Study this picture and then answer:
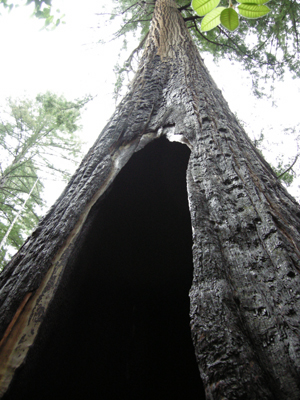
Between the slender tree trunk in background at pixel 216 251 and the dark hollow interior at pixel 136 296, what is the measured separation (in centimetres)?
18

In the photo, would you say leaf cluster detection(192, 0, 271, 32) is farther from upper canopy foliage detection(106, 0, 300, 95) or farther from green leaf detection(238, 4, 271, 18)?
upper canopy foliage detection(106, 0, 300, 95)

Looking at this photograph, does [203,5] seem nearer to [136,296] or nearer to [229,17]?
[229,17]

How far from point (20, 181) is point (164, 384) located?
8.87 m

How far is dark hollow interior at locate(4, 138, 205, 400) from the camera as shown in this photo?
4.93 ft

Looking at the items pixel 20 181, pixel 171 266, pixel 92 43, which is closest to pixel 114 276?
pixel 171 266

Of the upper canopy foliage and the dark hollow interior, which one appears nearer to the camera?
the dark hollow interior

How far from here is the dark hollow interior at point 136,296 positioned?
4.93 feet

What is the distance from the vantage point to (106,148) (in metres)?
1.61

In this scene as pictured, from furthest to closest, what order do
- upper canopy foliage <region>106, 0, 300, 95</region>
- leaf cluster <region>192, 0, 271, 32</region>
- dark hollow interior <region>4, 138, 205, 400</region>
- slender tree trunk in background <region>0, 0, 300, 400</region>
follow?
upper canopy foliage <region>106, 0, 300, 95</region> < dark hollow interior <region>4, 138, 205, 400</region> < leaf cluster <region>192, 0, 271, 32</region> < slender tree trunk in background <region>0, 0, 300, 400</region>

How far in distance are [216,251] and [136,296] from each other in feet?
5.25

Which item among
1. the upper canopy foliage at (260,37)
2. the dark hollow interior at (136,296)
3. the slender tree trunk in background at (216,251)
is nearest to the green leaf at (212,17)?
the slender tree trunk in background at (216,251)

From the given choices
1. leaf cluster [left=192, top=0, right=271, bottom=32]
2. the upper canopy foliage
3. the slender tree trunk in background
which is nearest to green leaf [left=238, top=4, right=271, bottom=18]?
leaf cluster [left=192, top=0, right=271, bottom=32]

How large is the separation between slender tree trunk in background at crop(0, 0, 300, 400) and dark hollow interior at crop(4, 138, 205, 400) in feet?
0.61

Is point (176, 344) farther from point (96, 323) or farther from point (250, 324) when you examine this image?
point (250, 324)
